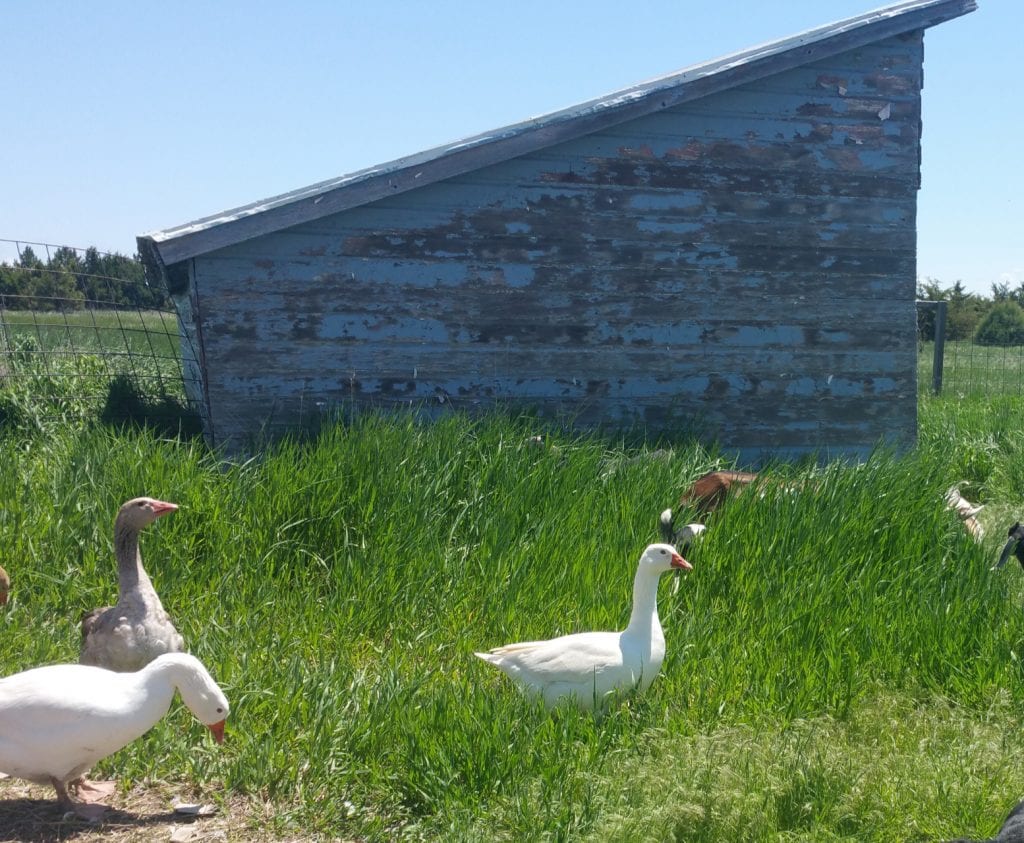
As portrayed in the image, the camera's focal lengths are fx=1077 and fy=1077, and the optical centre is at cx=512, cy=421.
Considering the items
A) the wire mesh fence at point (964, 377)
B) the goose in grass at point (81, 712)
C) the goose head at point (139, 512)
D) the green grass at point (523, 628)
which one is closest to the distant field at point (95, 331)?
the green grass at point (523, 628)

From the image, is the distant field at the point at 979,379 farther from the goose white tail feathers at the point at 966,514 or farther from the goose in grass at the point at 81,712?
the goose in grass at the point at 81,712

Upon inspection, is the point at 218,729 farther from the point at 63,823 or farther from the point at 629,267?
the point at 629,267

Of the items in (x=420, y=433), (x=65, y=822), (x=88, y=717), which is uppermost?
(x=420, y=433)

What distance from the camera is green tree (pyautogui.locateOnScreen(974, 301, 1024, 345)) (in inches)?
1344

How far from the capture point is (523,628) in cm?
514

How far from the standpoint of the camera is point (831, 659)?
4.84m

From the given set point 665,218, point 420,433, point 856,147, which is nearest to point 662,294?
point 665,218

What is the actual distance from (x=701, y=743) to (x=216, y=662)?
214cm

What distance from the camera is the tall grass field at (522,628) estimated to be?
151 inches

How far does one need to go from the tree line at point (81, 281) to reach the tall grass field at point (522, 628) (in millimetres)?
1473

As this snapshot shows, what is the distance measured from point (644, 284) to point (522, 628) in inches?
181

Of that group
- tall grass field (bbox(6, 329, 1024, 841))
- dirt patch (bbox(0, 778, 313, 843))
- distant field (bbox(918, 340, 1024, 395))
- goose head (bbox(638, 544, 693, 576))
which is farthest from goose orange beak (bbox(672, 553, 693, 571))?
distant field (bbox(918, 340, 1024, 395))

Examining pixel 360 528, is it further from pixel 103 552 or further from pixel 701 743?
pixel 701 743

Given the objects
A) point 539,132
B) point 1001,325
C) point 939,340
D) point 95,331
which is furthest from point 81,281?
point 1001,325
